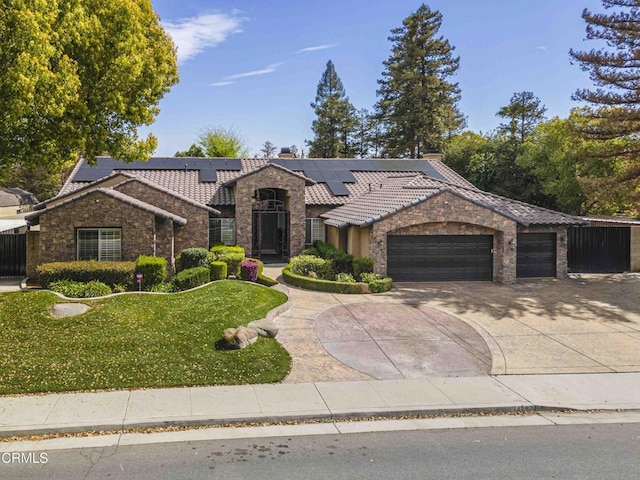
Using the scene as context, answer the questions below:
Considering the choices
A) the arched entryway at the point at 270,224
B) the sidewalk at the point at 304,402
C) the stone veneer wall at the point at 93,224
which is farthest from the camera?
the arched entryway at the point at 270,224

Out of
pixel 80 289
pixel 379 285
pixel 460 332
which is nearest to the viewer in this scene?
pixel 460 332

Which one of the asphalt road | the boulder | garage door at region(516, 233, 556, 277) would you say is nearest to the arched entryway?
garage door at region(516, 233, 556, 277)

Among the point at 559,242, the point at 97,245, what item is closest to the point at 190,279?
the point at 97,245

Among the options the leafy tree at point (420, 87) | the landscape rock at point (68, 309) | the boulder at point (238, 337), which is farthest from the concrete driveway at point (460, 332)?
the leafy tree at point (420, 87)

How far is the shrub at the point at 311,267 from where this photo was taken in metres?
20.4

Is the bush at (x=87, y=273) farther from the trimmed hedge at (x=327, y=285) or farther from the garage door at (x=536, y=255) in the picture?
the garage door at (x=536, y=255)

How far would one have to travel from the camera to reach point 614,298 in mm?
18094

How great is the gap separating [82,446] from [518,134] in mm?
46430

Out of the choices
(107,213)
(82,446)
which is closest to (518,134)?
(107,213)

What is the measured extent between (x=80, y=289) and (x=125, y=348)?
6906 mm

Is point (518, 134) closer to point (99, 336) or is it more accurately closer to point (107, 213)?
point (107, 213)

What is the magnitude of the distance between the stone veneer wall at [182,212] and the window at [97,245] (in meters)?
3.75

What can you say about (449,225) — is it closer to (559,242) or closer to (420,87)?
(559,242)

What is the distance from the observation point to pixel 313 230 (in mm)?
28094
